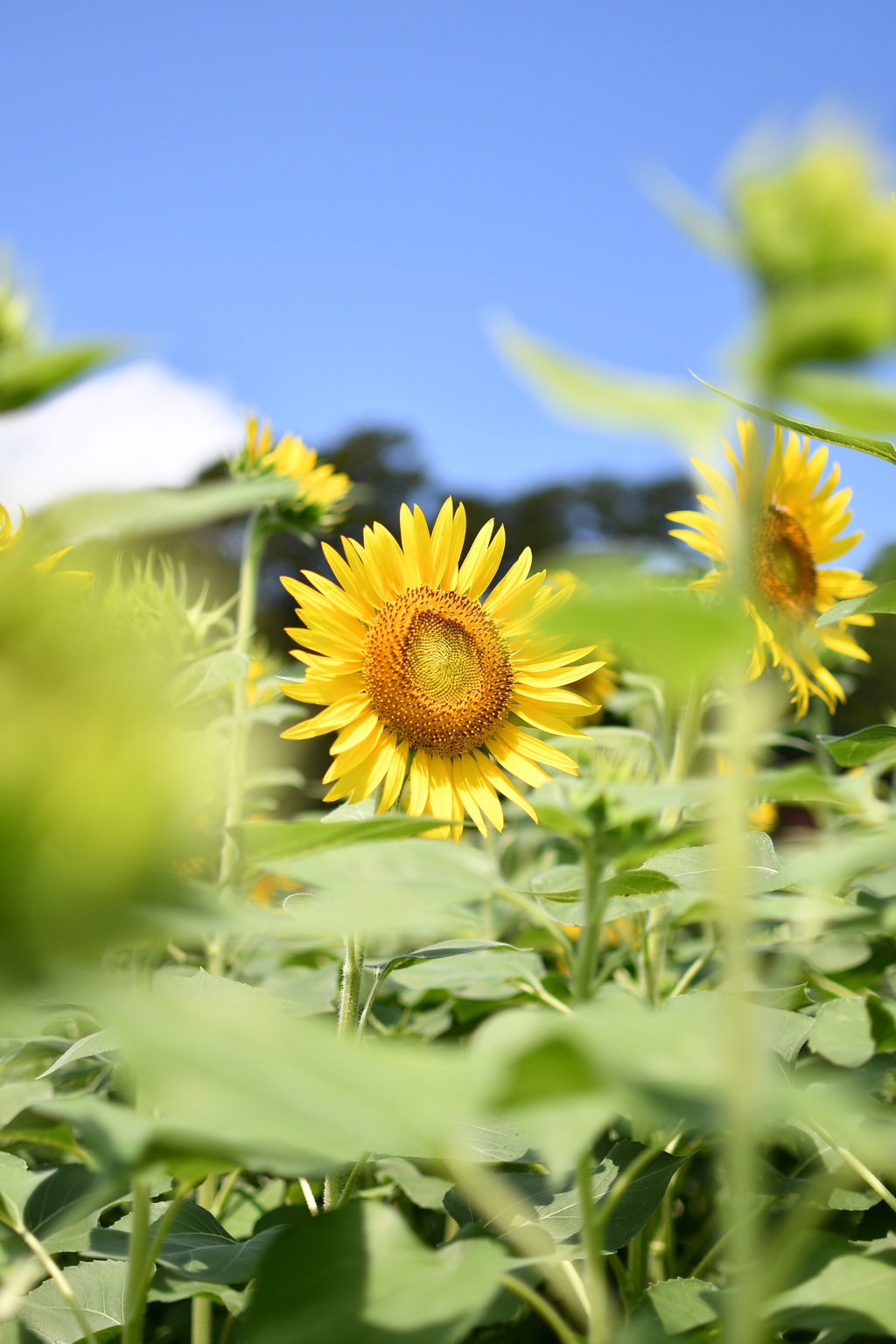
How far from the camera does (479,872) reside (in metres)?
0.44

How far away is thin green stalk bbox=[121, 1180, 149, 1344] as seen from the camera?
49cm

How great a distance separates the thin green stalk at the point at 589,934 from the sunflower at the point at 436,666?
1.78ft

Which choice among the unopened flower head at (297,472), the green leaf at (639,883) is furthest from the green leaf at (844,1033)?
the unopened flower head at (297,472)

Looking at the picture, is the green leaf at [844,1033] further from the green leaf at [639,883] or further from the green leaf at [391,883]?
the green leaf at [391,883]

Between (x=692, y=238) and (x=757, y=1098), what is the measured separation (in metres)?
0.30

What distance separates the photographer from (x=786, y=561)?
4.50 ft

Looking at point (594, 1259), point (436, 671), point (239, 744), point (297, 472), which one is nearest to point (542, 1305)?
point (594, 1259)

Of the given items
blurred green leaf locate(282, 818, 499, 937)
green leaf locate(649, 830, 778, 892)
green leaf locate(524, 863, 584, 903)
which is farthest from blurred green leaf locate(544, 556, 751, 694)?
green leaf locate(524, 863, 584, 903)

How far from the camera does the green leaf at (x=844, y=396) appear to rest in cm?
33

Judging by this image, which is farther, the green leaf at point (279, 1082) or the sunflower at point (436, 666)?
the sunflower at point (436, 666)

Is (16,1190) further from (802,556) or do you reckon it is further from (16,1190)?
(802,556)

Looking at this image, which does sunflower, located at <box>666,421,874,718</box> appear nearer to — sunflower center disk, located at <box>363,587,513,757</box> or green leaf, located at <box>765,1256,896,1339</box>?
sunflower center disk, located at <box>363,587,513,757</box>

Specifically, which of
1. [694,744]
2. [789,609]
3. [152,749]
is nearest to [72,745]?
[152,749]

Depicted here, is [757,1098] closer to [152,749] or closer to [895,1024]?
[152,749]
